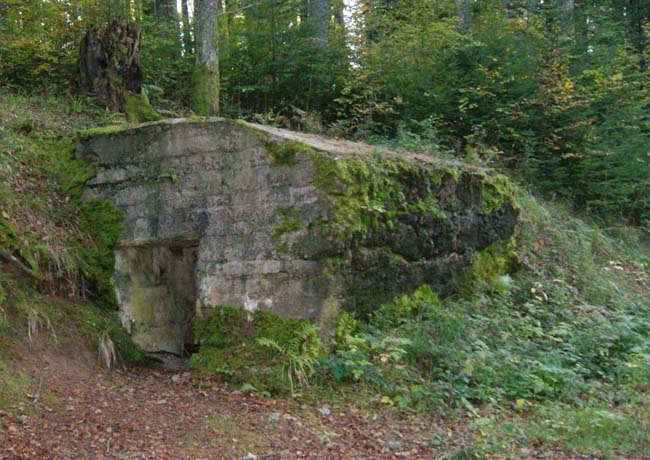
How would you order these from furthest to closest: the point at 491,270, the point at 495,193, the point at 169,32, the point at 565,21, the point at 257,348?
1. the point at 565,21
2. the point at 169,32
3. the point at 495,193
4. the point at 491,270
5. the point at 257,348

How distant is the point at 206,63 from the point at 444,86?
15.4 feet

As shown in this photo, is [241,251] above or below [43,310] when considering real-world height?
above

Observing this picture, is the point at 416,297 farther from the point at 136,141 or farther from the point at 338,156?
the point at 136,141

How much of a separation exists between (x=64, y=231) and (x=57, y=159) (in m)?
1.04

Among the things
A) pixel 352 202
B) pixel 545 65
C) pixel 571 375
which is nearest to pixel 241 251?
pixel 352 202

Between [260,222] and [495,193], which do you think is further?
[495,193]

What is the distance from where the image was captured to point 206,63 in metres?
10.8

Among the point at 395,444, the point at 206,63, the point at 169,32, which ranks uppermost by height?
the point at 169,32

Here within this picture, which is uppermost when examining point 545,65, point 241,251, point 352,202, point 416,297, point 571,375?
point 545,65

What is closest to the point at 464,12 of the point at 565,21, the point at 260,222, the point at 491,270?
the point at 565,21

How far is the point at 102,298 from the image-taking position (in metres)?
7.31

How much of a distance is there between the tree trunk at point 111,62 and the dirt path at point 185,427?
14.7ft

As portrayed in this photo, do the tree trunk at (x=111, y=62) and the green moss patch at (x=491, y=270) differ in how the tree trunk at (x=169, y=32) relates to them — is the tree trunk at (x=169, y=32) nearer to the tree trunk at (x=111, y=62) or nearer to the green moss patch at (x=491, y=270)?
the tree trunk at (x=111, y=62)

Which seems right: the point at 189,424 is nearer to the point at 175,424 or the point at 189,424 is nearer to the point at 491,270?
the point at 175,424
